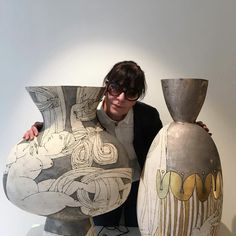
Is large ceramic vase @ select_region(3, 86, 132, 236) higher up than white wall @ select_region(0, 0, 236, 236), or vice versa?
white wall @ select_region(0, 0, 236, 236)

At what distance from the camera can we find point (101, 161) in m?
0.88

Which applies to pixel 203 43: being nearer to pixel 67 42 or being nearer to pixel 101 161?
pixel 67 42

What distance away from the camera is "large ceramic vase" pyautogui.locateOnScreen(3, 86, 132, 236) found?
86 centimetres

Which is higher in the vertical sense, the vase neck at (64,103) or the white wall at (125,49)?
the white wall at (125,49)

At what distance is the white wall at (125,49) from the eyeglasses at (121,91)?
0.34m

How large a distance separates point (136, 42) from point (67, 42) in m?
0.29

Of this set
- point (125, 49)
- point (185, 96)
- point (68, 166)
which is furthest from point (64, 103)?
point (125, 49)

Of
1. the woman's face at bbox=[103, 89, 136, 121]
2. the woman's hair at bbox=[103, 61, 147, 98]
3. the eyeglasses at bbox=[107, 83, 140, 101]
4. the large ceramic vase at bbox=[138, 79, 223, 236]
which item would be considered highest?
the woman's hair at bbox=[103, 61, 147, 98]

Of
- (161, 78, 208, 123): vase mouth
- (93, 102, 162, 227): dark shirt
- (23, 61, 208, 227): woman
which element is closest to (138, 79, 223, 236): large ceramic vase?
(161, 78, 208, 123): vase mouth

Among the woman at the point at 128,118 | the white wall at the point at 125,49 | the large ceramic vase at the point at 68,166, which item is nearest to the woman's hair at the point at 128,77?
the woman at the point at 128,118

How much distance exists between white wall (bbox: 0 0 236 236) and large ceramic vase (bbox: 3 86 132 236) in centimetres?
52

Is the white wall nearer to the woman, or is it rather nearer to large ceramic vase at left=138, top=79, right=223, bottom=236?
the woman

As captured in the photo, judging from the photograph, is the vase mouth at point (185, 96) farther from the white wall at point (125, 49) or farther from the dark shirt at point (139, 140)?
the white wall at point (125, 49)

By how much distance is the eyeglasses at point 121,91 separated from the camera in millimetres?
1092
